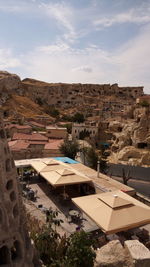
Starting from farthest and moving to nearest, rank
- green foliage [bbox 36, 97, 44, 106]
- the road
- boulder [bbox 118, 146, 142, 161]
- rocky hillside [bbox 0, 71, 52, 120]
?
green foliage [bbox 36, 97, 44, 106] < rocky hillside [bbox 0, 71, 52, 120] < boulder [bbox 118, 146, 142, 161] < the road

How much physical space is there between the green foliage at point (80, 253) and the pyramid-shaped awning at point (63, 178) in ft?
18.8

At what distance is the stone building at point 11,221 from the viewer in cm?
622

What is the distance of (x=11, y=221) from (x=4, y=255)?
3.03ft

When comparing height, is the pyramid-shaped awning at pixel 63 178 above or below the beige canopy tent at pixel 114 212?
above

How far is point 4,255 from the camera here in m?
6.32

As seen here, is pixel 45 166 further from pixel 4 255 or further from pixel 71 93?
pixel 71 93

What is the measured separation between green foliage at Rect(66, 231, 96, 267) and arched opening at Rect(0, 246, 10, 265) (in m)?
3.09

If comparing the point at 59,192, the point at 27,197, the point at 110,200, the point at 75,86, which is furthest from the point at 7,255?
the point at 75,86

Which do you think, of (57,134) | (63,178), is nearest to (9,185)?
(63,178)

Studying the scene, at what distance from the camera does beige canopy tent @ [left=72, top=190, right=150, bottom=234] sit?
1041 cm

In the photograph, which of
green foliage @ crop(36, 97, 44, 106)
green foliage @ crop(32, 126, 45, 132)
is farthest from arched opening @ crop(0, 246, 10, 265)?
green foliage @ crop(36, 97, 44, 106)

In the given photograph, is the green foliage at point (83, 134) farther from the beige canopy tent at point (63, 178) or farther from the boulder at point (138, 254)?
the boulder at point (138, 254)

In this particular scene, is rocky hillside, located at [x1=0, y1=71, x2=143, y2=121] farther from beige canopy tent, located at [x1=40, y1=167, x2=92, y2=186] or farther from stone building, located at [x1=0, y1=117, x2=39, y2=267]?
stone building, located at [x1=0, y1=117, x2=39, y2=267]

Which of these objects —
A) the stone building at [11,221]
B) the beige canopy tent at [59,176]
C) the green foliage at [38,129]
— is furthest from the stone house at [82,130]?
the stone building at [11,221]
